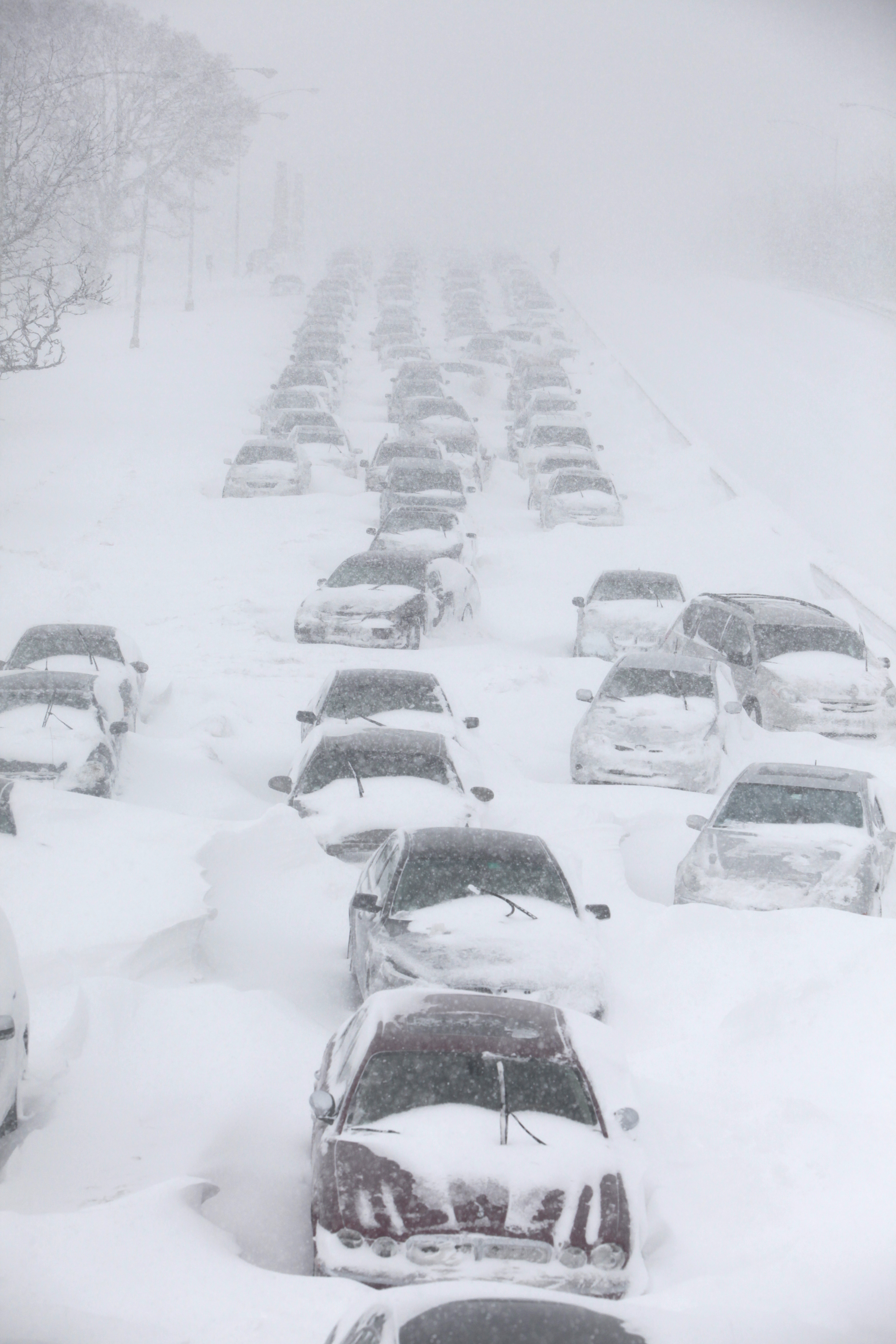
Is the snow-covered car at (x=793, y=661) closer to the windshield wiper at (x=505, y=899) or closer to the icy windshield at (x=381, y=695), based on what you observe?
the icy windshield at (x=381, y=695)

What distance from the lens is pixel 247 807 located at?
11844 millimetres

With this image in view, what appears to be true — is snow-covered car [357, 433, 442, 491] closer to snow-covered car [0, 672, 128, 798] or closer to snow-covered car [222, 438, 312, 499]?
snow-covered car [222, 438, 312, 499]

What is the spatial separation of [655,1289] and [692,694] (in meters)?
8.84

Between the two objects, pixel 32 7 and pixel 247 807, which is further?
pixel 32 7

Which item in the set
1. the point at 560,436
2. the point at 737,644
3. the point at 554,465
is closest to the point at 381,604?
the point at 737,644

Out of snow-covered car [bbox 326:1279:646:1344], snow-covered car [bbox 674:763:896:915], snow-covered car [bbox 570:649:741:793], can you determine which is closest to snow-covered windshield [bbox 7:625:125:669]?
snow-covered car [bbox 570:649:741:793]

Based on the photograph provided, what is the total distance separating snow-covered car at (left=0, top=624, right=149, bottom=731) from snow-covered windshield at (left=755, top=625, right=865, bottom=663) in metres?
7.16

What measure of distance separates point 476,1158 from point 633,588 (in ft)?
43.9

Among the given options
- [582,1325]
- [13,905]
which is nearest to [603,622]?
[13,905]

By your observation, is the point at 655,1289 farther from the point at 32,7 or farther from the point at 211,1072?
the point at 32,7

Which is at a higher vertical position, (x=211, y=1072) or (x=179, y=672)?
(x=211, y=1072)

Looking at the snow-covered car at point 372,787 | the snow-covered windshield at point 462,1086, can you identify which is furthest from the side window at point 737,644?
the snow-covered windshield at point 462,1086

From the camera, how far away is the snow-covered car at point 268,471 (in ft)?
78.9

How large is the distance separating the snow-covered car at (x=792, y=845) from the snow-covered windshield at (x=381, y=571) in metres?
6.61
